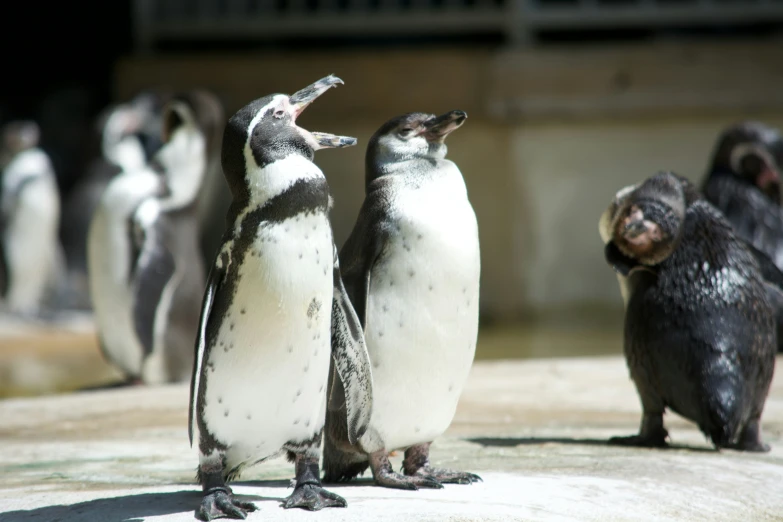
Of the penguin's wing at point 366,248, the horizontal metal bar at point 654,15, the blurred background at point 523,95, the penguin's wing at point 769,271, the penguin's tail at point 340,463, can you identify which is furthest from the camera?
the horizontal metal bar at point 654,15

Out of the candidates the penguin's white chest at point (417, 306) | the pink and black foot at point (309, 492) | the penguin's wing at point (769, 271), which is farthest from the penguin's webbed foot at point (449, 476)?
the penguin's wing at point (769, 271)

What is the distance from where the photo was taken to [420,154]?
10.3 ft

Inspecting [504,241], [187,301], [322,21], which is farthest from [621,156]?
[187,301]

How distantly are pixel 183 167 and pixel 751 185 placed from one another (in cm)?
319

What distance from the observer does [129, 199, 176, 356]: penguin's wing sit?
6047 mm

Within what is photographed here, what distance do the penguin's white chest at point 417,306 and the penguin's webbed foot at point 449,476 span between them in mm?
108

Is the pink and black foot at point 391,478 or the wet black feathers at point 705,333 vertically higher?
the wet black feathers at point 705,333

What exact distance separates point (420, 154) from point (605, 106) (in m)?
6.45

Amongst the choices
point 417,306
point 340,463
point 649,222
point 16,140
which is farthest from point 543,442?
point 16,140

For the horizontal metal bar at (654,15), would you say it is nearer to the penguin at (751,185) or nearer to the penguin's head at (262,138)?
the penguin at (751,185)

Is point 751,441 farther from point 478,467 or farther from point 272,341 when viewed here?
point 272,341

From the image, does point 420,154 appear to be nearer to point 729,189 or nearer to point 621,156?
point 729,189

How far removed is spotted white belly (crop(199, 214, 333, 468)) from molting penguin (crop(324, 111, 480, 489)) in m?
0.26

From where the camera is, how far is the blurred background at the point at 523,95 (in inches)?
362
